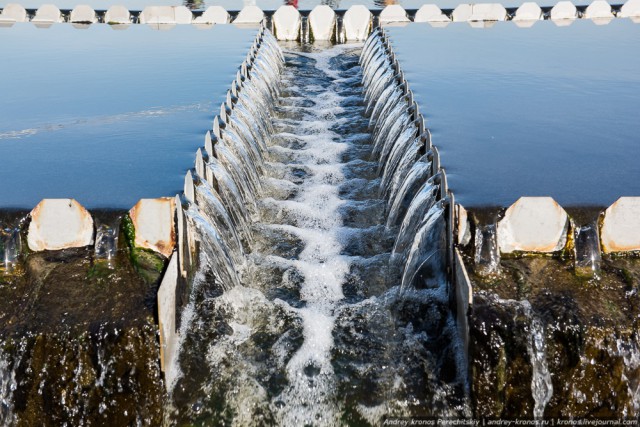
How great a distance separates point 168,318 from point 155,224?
1202 millimetres

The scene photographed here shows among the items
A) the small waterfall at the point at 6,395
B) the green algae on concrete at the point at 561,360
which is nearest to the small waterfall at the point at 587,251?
the green algae on concrete at the point at 561,360

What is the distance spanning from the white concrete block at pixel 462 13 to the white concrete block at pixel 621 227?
2203 cm

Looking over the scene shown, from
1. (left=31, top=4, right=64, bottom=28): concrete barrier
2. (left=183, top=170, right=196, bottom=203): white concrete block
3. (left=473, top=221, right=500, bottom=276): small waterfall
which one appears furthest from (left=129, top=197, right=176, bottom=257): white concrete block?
(left=31, top=4, right=64, bottom=28): concrete barrier

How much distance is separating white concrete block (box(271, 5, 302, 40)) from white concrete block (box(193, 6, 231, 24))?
2.65 meters

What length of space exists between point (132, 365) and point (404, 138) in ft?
22.0

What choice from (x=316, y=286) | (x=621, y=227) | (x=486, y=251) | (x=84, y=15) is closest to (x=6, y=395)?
(x=316, y=286)

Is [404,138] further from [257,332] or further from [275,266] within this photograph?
[257,332]

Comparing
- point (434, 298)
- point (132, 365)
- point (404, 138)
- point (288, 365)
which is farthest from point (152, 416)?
point (404, 138)

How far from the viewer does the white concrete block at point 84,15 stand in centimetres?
2892

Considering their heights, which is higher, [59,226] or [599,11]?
[599,11]

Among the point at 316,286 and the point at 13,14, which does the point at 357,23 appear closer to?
the point at 13,14

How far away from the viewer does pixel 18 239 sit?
8.23 metres

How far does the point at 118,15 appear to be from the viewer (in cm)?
2861

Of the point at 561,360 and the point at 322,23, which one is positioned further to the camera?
the point at 322,23
